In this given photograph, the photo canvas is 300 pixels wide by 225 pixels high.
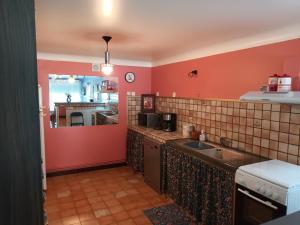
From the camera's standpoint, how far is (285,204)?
4.99 ft

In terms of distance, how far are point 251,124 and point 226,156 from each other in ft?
1.59

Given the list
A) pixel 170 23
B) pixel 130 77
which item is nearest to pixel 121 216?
pixel 170 23

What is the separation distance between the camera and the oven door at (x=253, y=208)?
62.9 inches

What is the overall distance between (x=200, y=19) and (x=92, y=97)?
106 inches

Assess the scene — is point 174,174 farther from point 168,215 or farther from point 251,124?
point 251,124

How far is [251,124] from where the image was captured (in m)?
2.45

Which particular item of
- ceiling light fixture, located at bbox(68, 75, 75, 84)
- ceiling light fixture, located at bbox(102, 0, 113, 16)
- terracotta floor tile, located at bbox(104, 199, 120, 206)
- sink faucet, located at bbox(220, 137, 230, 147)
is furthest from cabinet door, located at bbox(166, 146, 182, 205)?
ceiling light fixture, located at bbox(68, 75, 75, 84)

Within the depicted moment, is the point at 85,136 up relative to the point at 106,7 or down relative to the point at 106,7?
down

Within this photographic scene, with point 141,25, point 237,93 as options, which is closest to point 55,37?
point 141,25

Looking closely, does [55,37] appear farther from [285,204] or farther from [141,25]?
[285,204]

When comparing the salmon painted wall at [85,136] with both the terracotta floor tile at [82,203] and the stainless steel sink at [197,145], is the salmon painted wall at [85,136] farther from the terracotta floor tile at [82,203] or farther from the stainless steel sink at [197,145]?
the stainless steel sink at [197,145]

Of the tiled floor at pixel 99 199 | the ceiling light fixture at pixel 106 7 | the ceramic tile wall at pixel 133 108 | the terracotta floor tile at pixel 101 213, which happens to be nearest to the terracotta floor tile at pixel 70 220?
the tiled floor at pixel 99 199

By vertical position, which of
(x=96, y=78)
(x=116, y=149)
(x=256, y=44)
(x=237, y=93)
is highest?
(x=256, y=44)

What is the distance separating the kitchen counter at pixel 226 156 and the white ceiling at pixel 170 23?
1.24 m
